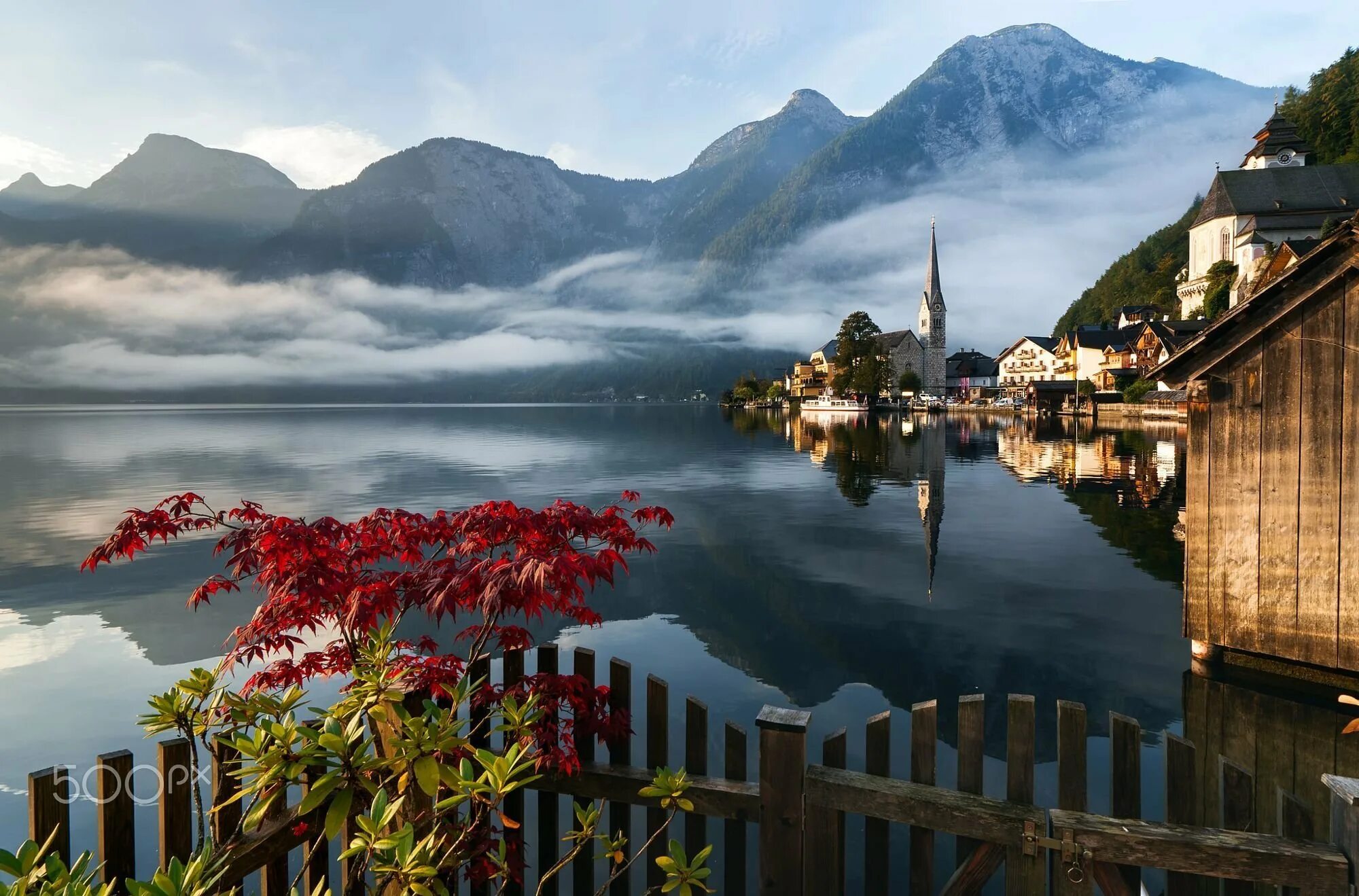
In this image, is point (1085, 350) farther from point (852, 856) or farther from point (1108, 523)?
point (852, 856)

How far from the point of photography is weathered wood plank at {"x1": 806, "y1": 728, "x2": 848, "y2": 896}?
10.8 ft

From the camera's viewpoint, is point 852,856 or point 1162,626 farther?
point 1162,626

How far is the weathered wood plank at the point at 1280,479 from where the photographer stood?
7.45 meters

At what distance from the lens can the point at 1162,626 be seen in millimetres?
10953

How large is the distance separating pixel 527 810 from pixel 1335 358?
9242 mm

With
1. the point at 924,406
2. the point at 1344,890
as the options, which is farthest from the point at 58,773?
the point at 924,406

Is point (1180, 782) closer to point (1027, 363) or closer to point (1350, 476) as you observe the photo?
point (1350, 476)

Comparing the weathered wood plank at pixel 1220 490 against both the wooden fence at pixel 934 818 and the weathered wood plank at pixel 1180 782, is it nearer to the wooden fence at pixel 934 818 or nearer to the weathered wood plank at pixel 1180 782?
the wooden fence at pixel 934 818

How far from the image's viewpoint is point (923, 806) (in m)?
3.19

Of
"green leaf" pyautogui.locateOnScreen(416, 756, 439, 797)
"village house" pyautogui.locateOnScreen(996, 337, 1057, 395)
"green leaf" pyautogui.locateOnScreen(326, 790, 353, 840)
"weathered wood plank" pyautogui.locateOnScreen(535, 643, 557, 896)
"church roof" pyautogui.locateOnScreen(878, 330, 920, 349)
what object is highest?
"church roof" pyautogui.locateOnScreen(878, 330, 920, 349)

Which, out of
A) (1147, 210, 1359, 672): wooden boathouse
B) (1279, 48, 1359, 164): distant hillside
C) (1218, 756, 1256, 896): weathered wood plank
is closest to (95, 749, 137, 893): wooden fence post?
(1218, 756, 1256, 896): weathered wood plank

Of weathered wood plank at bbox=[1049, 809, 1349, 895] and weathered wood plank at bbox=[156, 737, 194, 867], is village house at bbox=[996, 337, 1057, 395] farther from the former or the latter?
weathered wood plank at bbox=[156, 737, 194, 867]

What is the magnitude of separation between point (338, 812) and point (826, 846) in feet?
7.19

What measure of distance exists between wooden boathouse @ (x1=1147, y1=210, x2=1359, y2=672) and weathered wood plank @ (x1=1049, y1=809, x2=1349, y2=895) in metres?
6.24
